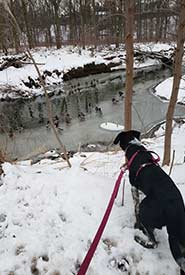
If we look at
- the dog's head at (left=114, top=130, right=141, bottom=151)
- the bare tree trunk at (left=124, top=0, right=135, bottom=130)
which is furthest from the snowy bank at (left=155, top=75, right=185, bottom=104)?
the dog's head at (left=114, top=130, right=141, bottom=151)

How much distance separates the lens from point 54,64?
71.5 ft

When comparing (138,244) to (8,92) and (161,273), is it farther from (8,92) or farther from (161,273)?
(8,92)

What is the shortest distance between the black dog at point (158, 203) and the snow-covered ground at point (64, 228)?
0.24 m

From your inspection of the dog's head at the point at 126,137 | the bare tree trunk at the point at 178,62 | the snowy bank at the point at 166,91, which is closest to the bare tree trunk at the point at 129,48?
the bare tree trunk at the point at 178,62

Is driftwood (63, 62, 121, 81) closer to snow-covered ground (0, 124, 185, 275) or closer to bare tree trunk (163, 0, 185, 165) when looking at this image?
bare tree trunk (163, 0, 185, 165)

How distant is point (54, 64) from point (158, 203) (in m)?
20.6

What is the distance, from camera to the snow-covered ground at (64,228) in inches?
105

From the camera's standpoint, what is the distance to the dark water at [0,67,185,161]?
10.8 m

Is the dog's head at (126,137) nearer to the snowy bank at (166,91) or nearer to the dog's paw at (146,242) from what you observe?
the dog's paw at (146,242)

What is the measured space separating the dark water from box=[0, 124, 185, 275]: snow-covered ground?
5.10 metres

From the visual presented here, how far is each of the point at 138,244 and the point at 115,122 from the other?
9651 mm

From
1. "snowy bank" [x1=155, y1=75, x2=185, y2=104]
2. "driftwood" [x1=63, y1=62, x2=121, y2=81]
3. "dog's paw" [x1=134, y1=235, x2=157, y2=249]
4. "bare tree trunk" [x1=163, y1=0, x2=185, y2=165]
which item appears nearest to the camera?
"dog's paw" [x1=134, y1=235, x2=157, y2=249]

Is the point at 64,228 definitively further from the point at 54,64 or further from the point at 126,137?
the point at 54,64

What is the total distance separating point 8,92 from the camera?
17234 mm
